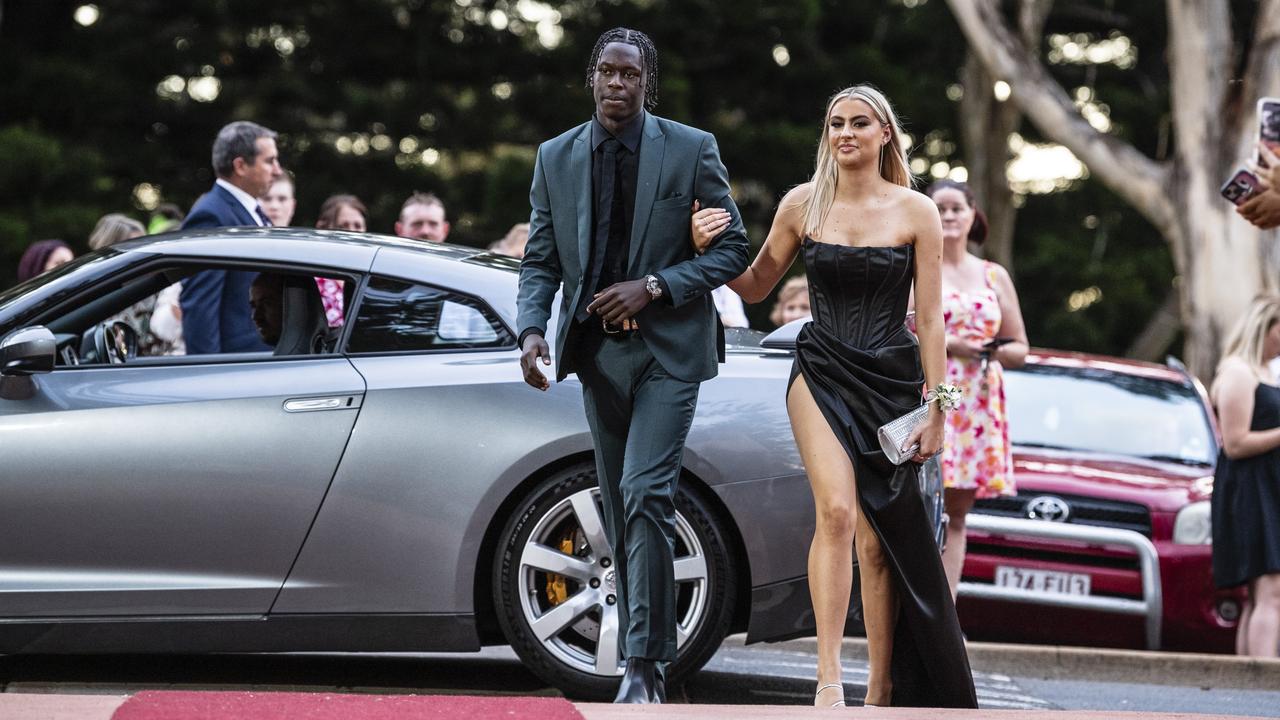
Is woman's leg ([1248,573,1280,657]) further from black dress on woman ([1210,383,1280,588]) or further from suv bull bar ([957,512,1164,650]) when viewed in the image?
suv bull bar ([957,512,1164,650])

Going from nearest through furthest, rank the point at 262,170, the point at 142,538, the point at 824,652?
the point at 824,652 < the point at 142,538 < the point at 262,170

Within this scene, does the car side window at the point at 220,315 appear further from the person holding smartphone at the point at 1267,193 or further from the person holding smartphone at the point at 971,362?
the person holding smartphone at the point at 1267,193

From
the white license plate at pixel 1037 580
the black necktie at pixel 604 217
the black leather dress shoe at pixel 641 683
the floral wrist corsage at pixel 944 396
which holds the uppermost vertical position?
the black necktie at pixel 604 217

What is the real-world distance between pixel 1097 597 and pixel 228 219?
4.41 m

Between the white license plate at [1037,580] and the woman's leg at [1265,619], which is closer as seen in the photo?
the woman's leg at [1265,619]

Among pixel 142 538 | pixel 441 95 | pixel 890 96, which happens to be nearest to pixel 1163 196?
pixel 890 96

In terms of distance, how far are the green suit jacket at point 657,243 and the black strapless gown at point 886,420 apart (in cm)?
33

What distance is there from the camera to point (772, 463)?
6.18 meters

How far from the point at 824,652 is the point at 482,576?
129 centimetres

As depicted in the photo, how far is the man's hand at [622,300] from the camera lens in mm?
5371

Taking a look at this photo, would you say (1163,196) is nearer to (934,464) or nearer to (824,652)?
(934,464)

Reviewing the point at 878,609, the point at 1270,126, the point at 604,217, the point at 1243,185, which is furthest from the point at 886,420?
the point at 1270,126

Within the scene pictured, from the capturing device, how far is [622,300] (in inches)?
211

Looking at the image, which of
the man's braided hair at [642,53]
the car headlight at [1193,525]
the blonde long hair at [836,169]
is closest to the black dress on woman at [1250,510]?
the car headlight at [1193,525]
